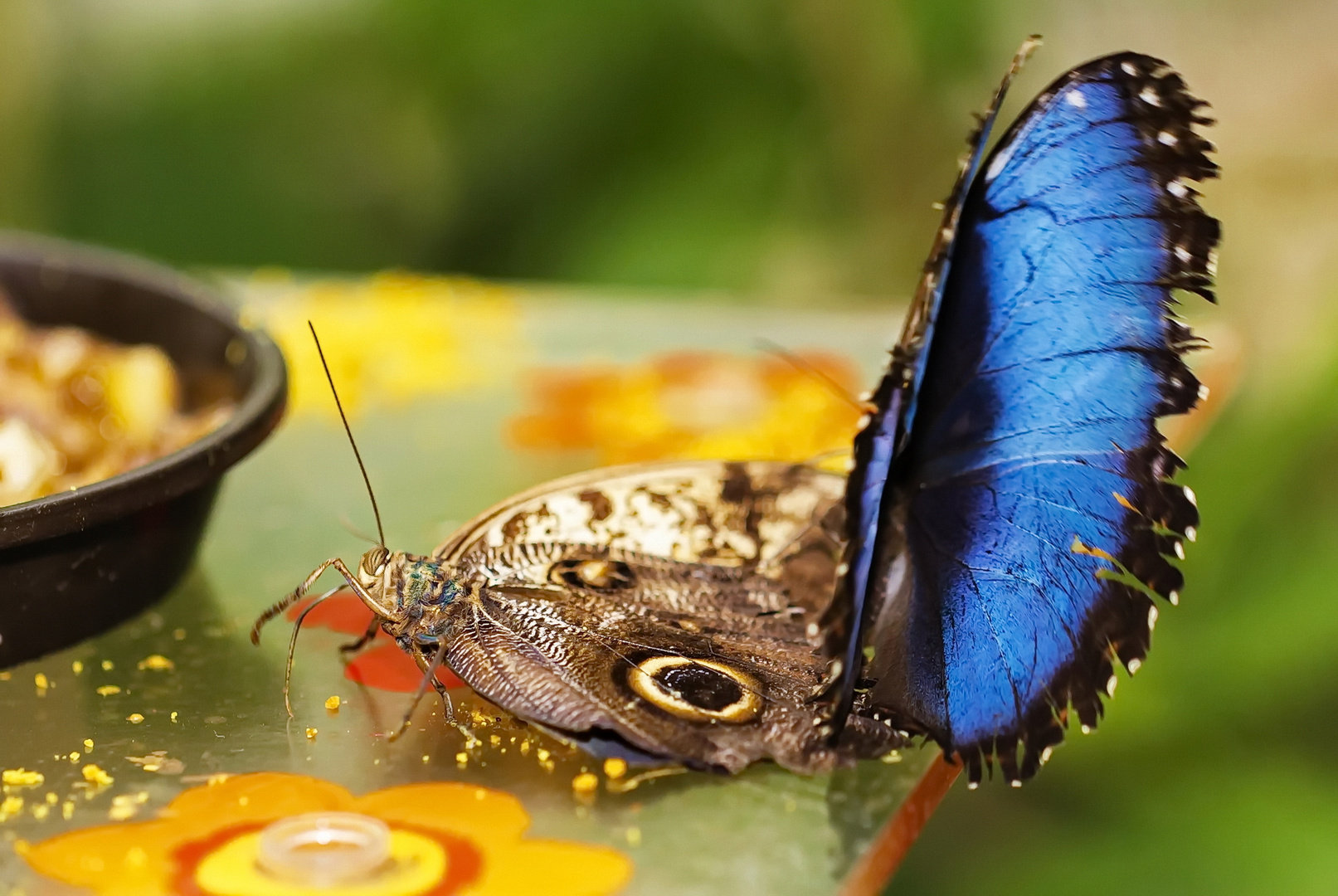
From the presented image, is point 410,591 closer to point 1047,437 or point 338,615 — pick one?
point 338,615

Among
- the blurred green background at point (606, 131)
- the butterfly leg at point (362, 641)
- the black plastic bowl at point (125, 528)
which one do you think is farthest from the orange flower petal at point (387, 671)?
the blurred green background at point (606, 131)

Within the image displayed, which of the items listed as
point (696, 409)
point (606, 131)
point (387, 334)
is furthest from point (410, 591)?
point (606, 131)

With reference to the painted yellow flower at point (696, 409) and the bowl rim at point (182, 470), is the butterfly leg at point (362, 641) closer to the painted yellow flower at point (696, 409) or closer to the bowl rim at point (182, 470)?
the bowl rim at point (182, 470)

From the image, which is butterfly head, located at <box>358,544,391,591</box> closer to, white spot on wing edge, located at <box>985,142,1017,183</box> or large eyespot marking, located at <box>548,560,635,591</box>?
A: large eyespot marking, located at <box>548,560,635,591</box>

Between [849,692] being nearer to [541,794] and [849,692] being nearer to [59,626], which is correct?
[541,794]

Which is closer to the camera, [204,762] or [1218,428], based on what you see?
[204,762]

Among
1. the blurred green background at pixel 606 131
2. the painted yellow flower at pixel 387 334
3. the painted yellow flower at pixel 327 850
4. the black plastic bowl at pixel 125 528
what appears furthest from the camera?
the blurred green background at pixel 606 131

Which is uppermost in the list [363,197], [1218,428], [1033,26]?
[1033,26]

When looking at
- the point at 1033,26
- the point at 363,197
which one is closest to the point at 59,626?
the point at 363,197
